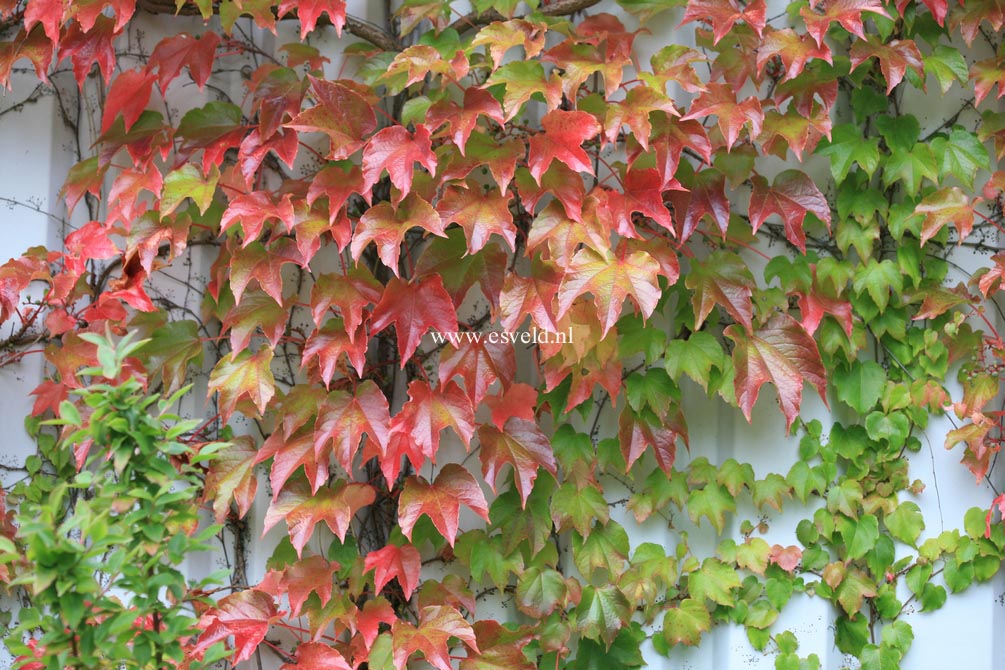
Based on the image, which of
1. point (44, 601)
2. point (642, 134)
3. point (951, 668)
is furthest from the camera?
point (951, 668)

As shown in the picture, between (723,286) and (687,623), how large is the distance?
2.30 ft

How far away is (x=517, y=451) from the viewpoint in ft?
5.48

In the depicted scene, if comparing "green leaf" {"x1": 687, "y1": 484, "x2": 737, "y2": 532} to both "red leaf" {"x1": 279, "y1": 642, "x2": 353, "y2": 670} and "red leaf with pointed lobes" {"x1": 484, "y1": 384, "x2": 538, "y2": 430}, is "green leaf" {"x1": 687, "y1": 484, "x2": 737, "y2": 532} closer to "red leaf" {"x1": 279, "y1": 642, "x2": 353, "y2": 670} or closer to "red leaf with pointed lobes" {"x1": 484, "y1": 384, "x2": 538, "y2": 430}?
"red leaf with pointed lobes" {"x1": 484, "y1": 384, "x2": 538, "y2": 430}

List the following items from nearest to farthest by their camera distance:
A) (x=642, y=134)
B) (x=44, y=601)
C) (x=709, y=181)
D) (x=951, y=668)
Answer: (x=44, y=601), (x=642, y=134), (x=709, y=181), (x=951, y=668)

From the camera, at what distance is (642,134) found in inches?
61.9

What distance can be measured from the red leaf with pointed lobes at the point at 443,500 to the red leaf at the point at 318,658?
0.85 feet

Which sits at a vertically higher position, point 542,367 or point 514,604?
point 542,367

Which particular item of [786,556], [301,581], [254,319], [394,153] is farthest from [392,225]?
[786,556]

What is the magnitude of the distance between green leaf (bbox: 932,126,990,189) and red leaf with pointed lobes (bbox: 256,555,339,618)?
1483 mm

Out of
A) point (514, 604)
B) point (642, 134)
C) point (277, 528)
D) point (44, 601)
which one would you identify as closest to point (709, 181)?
point (642, 134)

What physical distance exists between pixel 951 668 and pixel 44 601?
5.77 feet

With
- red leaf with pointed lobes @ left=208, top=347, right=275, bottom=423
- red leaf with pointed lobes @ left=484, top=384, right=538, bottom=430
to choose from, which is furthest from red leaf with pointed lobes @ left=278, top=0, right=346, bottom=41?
red leaf with pointed lobes @ left=484, top=384, right=538, bottom=430

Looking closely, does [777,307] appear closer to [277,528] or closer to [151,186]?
[277,528]

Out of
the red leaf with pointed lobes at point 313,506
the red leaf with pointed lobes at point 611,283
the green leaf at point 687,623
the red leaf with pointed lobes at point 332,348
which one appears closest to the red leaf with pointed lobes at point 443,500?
the red leaf with pointed lobes at point 313,506
